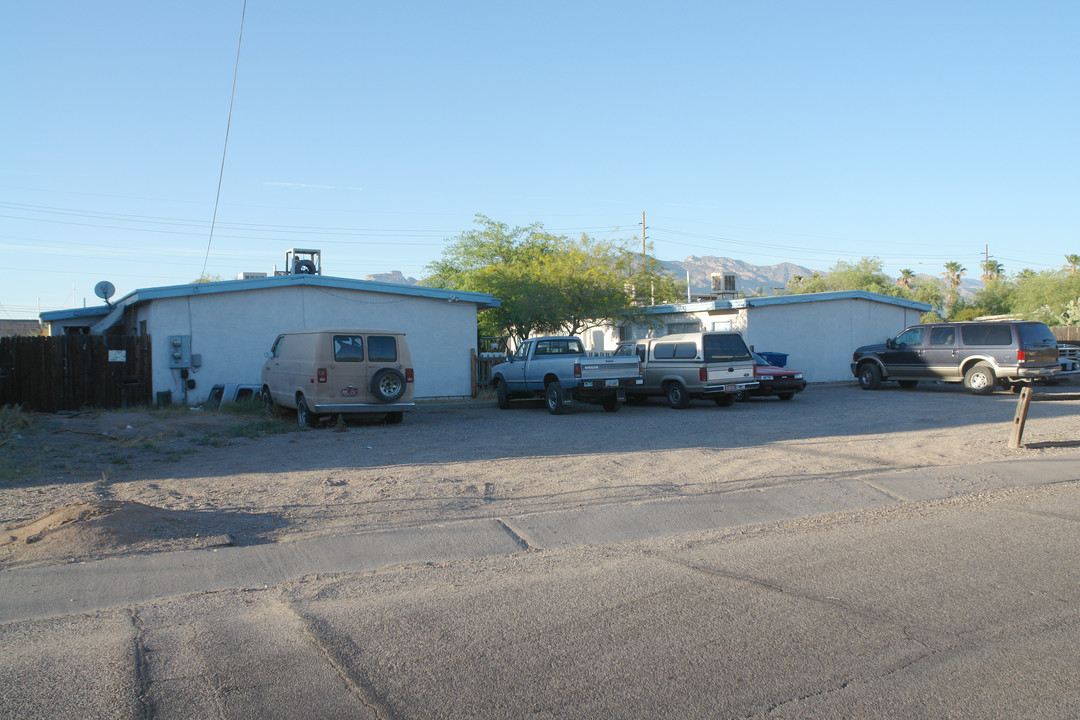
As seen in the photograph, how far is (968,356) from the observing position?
2269cm

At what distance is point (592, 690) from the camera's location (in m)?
3.97

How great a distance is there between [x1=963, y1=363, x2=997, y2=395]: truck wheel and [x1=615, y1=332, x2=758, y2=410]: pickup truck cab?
728cm

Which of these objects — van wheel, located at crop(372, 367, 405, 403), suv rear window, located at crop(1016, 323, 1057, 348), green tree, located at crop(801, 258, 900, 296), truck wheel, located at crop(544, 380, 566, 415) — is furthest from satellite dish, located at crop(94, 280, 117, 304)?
green tree, located at crop(801, 258, 900, 296)

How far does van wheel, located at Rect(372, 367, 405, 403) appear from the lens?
15.6 m

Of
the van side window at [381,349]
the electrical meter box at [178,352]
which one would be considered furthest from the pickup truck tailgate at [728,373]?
the electrical meter box at [178,352]

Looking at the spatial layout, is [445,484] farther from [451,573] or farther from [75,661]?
[75,661]

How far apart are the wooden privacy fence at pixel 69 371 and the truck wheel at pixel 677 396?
42.8 feet

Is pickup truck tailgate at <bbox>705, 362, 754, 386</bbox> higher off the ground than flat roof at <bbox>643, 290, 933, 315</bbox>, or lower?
lower

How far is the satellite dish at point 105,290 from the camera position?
2148cm

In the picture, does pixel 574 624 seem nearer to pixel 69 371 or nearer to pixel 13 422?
pixel 13 422

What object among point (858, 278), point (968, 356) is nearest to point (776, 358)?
point (968, 356)

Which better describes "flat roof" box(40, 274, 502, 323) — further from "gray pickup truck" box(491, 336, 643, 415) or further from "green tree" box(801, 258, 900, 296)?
"green tree" box(801, 258, 900, 296)

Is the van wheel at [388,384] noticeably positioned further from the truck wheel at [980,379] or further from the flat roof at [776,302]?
the truck wheel at [980,379]

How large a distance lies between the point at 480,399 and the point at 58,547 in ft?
54.6
